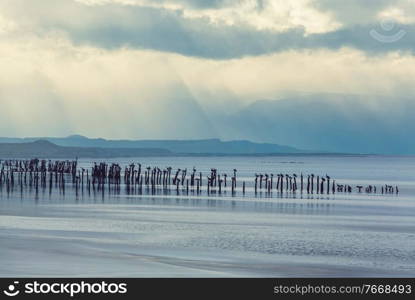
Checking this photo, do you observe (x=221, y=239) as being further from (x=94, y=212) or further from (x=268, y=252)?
(x=94, y=212)

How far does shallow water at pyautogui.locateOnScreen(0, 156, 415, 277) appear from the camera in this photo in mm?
25172

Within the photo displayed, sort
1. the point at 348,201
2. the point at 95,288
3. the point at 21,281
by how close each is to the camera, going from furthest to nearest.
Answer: the point at 348,201
the point at 21,281
the point at 95,288

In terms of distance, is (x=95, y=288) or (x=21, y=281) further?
(x=21, y=281)

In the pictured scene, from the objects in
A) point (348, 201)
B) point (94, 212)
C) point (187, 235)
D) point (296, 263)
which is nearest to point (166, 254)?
point (296, 263)

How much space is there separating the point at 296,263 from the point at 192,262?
142 inches

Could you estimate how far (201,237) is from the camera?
34281 millimetres

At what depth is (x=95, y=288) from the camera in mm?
18422

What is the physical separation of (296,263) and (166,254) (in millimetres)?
4500

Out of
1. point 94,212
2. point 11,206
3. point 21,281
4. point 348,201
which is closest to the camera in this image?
point 21,281

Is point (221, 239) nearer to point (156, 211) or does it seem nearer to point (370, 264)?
point (370, 264)

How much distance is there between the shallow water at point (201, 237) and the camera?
25.2m

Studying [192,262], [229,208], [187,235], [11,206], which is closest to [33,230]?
[187,235]

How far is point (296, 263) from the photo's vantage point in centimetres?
2711

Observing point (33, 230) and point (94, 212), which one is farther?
point (94, 212)
